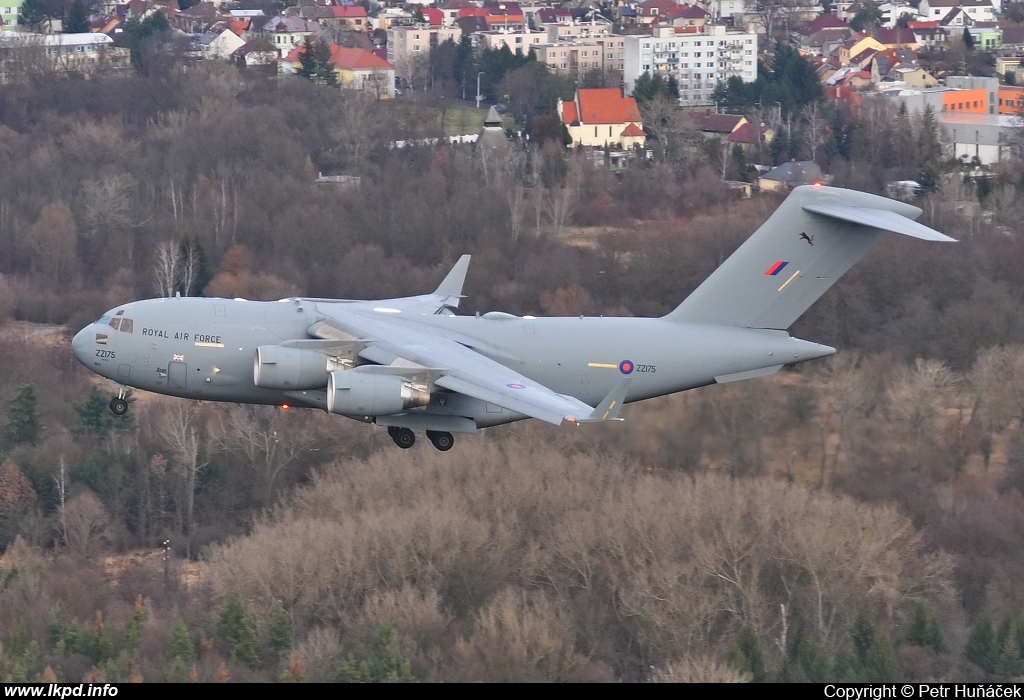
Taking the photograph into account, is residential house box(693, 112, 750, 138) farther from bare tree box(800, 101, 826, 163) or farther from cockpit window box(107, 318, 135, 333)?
cockpit window box(107, 318, 135, 333)

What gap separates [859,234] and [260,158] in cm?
3660

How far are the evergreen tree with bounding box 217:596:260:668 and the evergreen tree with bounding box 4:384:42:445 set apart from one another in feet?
34.2

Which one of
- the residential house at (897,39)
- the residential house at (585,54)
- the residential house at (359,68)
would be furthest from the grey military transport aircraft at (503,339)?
the residential house at (897,39)

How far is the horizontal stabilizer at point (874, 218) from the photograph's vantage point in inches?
739

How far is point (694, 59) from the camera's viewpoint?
75750mm

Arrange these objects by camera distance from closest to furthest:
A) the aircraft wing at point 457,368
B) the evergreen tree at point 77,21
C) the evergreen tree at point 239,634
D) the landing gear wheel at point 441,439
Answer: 1. the aircraft wing at point 457,368
2. the landing gear wheel at point 441,439
3. the evergreen tree at point 239,634
4. the evergreen tree at point 77,21

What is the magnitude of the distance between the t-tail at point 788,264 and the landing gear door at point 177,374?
6.05 m

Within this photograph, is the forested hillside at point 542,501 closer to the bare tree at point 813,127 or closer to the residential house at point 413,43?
the bare tree at point 813,127

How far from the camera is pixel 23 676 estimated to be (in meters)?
24.3

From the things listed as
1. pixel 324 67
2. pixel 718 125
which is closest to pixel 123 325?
pixel 718 125

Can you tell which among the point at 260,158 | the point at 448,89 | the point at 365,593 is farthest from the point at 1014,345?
the point at 448,89

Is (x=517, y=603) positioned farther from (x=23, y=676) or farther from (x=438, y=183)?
(x=438, y=183)

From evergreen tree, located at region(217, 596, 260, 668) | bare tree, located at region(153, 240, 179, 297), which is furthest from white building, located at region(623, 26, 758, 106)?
evergreen tree, located at region(217, 596, 260, 668)

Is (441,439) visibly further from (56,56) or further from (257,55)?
(257,55)
